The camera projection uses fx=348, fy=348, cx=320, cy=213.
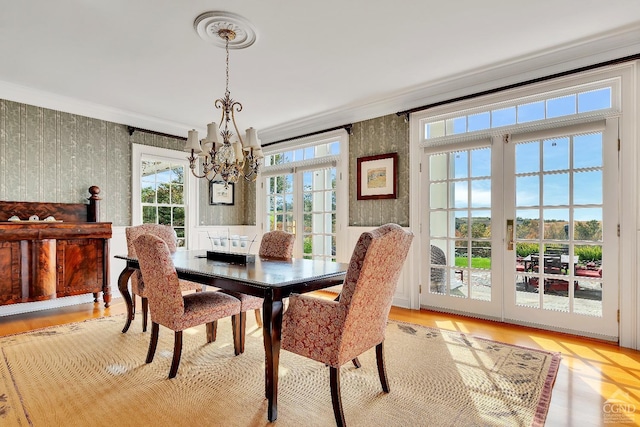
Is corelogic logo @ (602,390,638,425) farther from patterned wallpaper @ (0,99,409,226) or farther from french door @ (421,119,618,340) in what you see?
patterned wallpaper @ (0,99,409,226)

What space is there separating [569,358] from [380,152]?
2823 mm

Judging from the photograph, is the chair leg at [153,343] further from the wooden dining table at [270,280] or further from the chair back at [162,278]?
the wooden dining table at [270,280]

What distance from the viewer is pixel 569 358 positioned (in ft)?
8.64

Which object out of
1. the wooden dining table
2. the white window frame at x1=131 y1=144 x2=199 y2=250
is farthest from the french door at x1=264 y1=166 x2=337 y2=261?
the wooden dining table

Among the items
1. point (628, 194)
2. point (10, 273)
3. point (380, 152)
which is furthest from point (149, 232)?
point (628, 194)

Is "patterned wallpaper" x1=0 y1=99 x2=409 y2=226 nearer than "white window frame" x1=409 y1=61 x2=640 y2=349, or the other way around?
"white window frame" x1=409 y1=61 x2=640 y2=349

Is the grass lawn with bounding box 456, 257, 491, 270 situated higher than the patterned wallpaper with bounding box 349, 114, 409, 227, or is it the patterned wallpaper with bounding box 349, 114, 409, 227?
the patterned wallpaper with bounding box 349, 114, 409, 227

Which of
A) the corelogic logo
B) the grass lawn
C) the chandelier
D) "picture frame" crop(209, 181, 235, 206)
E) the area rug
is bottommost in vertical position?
the area rug

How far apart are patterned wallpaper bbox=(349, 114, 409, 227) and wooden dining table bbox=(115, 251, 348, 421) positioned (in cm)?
178

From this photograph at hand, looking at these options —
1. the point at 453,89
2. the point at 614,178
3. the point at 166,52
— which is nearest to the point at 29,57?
the point at 166,52

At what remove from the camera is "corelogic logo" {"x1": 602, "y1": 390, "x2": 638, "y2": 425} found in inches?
73.1

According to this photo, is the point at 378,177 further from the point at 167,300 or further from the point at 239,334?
the point at 167,300

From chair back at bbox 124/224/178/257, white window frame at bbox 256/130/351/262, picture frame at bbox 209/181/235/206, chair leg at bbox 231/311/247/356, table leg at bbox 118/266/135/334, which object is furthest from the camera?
picture frame at bbox 209/181/235/206

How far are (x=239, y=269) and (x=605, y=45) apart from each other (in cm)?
344
